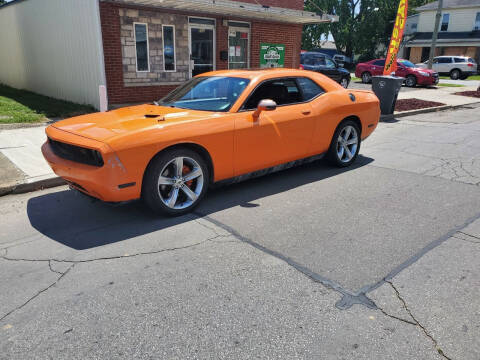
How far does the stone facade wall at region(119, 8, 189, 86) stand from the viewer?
11.4 metres

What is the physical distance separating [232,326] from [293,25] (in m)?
14.8

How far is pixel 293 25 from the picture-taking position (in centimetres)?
1563

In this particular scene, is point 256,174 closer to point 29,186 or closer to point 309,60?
point 29,186

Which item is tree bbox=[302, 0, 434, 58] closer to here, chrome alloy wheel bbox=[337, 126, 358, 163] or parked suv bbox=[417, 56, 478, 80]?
parked suv bbox=[417, 56, 478, 80]

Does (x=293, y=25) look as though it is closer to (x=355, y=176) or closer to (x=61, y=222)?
(x=355, y=176)

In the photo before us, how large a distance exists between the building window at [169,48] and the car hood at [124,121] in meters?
7.99

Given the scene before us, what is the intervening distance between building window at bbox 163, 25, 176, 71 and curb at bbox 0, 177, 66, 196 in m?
7.81

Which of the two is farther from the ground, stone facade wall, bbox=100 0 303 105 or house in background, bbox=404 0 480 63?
house in background, bbox=404 0 480 63

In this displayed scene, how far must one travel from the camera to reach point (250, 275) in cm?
325

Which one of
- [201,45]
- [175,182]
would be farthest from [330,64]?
[175,182]

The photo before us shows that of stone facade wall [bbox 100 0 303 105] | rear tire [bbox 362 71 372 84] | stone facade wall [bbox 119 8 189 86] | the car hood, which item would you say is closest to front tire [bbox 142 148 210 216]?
the car hood

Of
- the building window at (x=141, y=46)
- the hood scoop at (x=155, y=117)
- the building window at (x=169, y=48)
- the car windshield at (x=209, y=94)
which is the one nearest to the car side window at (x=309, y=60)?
the building window at (x=169, y=48)

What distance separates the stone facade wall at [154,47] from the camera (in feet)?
37.4

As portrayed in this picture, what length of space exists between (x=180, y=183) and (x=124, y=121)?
35.3 inches
